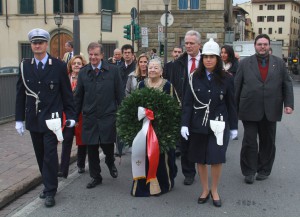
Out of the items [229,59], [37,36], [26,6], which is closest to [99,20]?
[26,6]

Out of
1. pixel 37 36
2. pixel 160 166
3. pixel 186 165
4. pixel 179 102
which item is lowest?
pixel 186 165

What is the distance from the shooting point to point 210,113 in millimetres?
5031

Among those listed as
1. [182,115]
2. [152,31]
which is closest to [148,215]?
[182,115]

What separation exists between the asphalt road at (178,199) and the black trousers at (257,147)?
206 millimetres

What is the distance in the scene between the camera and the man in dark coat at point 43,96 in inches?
201

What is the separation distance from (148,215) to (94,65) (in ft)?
7.06

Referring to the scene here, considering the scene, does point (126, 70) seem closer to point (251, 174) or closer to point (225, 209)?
point (251, 174)

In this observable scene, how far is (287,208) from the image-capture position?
5.04 m

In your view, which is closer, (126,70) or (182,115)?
(182,115)

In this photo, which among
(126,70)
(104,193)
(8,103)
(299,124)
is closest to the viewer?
(104,193)

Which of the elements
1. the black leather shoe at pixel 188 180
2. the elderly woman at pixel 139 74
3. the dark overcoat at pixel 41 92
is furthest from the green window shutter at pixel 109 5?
the dark overcoat at pixel 41 92

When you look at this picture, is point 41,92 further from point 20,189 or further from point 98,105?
point 20,189

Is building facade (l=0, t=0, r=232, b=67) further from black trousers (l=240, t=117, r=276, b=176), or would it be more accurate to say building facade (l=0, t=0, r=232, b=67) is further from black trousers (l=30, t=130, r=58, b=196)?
black trousers (l=30, t=130, r=58, b=196)

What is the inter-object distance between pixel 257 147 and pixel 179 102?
142 cm
